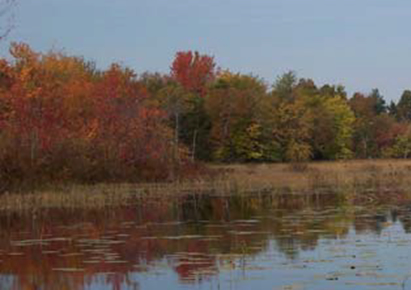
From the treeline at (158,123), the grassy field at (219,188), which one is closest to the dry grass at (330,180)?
the grassy field at (219,188)

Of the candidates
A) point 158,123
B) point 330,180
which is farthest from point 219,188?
point 158,123

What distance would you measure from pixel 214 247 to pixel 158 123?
30850mm

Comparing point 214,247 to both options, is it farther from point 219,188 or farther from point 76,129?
point 76,129

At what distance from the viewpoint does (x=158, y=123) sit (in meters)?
47.8

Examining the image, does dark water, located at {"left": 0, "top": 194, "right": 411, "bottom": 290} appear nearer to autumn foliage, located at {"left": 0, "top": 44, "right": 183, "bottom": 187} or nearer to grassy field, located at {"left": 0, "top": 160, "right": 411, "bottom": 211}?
grassy field, located at {"left": 0, "top": 160, "right": 411, "bottom": 211}

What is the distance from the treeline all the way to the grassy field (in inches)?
83.2

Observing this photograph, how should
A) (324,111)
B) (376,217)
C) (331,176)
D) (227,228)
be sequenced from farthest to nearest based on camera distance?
(324,111), (331,176), (376,217), (227,228)

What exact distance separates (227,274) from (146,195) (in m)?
21.3

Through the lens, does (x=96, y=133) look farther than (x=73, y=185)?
Yes

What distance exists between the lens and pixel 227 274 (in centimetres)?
1361

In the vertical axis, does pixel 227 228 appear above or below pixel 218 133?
below

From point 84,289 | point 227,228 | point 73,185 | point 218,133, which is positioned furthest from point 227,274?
point 218,133

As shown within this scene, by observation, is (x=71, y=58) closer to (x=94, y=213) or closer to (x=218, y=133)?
(x=218, y=133)

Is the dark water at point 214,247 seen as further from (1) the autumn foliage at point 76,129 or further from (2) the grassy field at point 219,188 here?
(1) the autumn foliage at point 76,129
